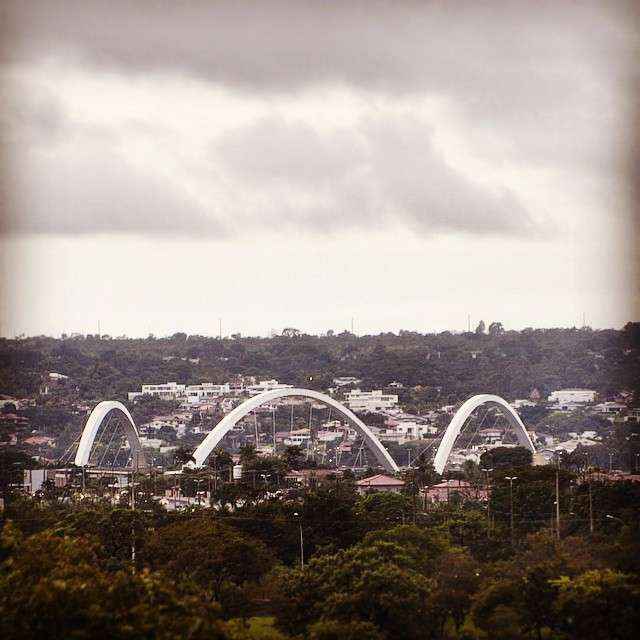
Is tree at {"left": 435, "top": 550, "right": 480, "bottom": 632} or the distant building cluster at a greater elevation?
the distant building cluster

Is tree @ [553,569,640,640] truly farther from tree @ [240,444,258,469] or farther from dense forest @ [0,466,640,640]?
tree @ [240,444,258,469]

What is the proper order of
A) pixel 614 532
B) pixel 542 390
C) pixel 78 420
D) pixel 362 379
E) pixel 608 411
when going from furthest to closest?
pixel 362 379 < pixel 542 390 < pixel 78 420 < pixel 608 411 < pixel 614 532

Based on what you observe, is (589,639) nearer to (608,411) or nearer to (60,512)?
(60,512)

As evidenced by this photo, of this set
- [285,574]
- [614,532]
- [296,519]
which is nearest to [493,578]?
[285,574]

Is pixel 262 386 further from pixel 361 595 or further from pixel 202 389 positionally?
pixel 361 595

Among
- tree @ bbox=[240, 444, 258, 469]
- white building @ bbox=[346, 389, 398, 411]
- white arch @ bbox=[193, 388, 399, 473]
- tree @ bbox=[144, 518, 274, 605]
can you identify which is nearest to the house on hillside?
tree @ bbox=[240, 444, 258, 469]

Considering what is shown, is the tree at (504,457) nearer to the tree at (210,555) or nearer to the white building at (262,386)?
the tree at (210,555)
